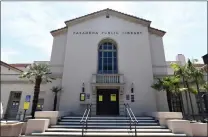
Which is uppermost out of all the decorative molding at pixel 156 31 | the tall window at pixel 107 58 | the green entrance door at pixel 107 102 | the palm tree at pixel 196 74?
the decorative molding at pixel 156 31

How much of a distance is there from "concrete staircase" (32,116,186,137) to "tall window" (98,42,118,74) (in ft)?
17.1

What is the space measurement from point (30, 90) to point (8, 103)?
233cm

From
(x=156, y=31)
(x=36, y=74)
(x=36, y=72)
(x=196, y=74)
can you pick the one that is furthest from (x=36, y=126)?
(x=156, y=31)

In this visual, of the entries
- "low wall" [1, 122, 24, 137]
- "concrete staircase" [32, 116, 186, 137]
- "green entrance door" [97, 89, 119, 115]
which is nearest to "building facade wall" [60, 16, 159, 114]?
"green entrance door" [97, 89, 119, 115]

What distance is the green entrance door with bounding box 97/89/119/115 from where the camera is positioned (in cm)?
1228

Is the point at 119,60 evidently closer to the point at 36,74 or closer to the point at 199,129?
the point at 36,74

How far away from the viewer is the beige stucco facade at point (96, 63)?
40.2 ft

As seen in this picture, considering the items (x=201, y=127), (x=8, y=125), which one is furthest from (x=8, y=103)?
(x=201, y=127)

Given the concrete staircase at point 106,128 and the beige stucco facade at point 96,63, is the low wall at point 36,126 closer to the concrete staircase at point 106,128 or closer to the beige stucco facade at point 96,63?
the concrete staircase at point 106,128

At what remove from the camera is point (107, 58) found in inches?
556

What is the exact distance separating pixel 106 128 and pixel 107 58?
24.4 feet

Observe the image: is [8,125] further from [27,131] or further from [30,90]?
[30,90]

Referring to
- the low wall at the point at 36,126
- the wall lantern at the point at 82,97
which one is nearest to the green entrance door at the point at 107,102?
the wall lantern at the point at 82,97

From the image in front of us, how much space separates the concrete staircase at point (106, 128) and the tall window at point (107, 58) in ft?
17.1
